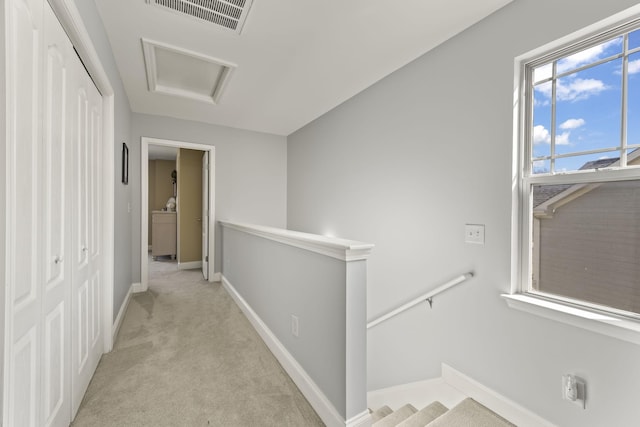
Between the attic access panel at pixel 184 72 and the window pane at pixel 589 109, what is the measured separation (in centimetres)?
248

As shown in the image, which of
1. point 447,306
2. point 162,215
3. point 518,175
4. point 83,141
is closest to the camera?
point 83,141

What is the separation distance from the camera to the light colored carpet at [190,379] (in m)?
1.48

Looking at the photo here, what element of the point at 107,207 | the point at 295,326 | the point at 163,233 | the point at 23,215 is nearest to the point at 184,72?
the point at 107,207

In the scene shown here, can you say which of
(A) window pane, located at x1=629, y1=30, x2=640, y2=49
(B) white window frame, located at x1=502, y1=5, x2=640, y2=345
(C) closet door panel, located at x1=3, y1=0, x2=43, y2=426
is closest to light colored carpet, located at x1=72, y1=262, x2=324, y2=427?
(C) closet door panel, located at x1=3, y1=0, x2=43, y2=426

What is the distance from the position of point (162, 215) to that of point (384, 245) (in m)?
5.11

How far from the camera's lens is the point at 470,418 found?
1636 millimetres

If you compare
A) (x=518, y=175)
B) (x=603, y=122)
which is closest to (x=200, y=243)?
(x=518, y=175)

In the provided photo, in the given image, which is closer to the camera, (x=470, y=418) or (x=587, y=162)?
(x=587, y=162)

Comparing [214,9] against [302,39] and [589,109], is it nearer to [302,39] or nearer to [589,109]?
[302,39]

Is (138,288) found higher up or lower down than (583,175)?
lower down

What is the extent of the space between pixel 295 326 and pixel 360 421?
64cm

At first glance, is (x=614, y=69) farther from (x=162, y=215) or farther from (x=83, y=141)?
(x=162, y=215)

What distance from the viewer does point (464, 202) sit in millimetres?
1936

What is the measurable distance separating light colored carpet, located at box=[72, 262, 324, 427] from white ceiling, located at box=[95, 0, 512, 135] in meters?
2.40
